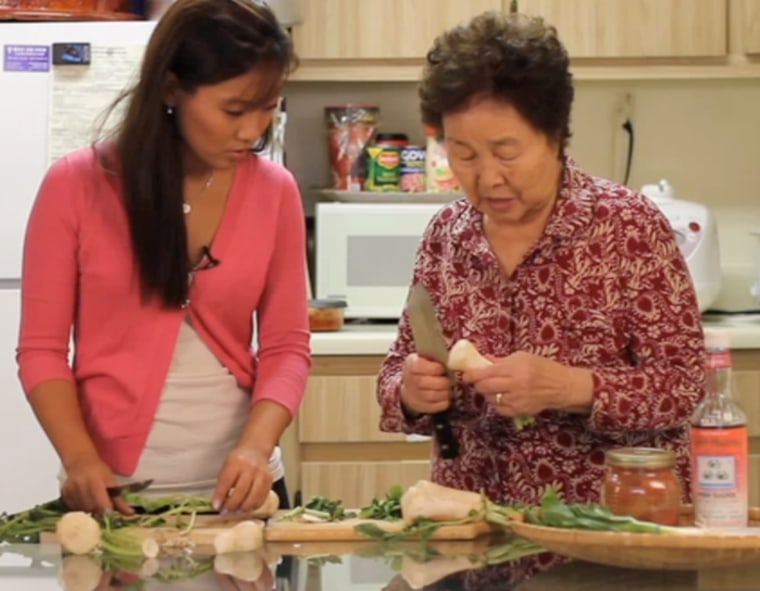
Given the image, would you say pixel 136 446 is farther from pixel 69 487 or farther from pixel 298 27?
pixel 298 27

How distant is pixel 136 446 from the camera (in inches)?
65.2

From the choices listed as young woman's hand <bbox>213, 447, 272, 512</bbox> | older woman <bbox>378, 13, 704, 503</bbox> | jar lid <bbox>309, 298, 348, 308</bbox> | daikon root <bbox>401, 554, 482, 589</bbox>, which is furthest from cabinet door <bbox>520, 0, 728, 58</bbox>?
daikon root <bbox>401, 554, 482, 589</bbox>

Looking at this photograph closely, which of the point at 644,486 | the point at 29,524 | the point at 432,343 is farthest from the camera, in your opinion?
the point at 432,343

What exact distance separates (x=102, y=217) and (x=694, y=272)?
1822mm

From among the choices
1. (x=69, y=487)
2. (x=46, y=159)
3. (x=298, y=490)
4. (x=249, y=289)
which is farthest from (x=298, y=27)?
(x=69, y=487)

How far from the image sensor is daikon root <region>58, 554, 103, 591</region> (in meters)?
1.24

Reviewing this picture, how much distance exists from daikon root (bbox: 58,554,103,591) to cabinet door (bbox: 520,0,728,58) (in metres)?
2.15

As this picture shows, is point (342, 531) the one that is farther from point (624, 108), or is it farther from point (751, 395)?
point (624, 108)

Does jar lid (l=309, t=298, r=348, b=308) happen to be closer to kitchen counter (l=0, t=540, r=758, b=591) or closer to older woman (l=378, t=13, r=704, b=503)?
older woman (l=378, t=13, r=704, b=503)

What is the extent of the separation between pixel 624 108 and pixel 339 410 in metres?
1.09

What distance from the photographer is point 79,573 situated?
130 cm

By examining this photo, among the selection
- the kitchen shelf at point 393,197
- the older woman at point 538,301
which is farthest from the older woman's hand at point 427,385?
the kitchen shelf at point 393,197

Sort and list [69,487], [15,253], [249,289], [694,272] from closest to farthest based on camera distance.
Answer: [69,487] → [249,289] → [15,253] → [694,272]

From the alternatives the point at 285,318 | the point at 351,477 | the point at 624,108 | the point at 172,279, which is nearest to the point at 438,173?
the point at 624,108
